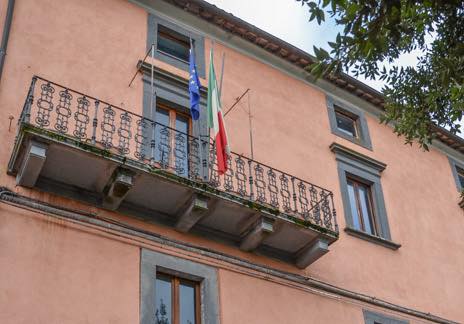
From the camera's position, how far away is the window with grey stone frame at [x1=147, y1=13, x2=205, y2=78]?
45.2 ft

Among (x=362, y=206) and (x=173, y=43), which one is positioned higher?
(x=173, y=43)

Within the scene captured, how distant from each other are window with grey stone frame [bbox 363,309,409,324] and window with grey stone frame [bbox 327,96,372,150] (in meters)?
4.29

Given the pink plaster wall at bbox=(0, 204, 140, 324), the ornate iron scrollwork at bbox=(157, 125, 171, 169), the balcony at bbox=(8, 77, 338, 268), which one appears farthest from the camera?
the ornate iron scrollwork at bbox=(157, 125, 171, 169)

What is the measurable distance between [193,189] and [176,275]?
53.0 inches

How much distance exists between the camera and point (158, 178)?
10.8 m

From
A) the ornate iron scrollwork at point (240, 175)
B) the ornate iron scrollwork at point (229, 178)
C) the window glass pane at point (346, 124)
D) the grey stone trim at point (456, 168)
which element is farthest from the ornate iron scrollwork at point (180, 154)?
the grey stone trim at point (456, 168)

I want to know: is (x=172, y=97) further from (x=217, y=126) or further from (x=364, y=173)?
(x=364, y=173)

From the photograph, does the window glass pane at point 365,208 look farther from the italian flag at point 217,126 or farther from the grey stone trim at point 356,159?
the italian flag at point 217,126

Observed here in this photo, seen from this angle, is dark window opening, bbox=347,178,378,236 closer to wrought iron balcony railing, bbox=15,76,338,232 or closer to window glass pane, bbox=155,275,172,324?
wrought iron balcony railing, bbox=15,76,338,232

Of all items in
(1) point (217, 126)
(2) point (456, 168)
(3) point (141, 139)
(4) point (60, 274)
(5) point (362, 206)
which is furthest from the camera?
(2) point (456, 168)

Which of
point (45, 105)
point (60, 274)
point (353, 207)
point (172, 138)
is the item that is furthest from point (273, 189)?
point (60, 274)

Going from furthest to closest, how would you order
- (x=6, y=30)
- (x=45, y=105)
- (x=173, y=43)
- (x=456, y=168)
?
(x=456, y=168)
(x=173, y=43)
(x=6, y=30)
(x=45, y=105)

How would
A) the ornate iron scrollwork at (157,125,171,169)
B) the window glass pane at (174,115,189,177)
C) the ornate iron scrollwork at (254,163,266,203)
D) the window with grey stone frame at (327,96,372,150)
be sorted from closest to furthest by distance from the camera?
1. the ornate iron scrollwork at (157,125,171,169)
2. the window glass pane at (174,115,189,177)
3. the ornate iron scrollwork at (254,163,266,203)
4. the window with grey stone frame at (327,96,372,150)

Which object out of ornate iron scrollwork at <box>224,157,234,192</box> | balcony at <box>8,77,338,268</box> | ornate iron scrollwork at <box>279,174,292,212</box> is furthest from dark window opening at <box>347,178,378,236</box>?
ornate iron scrollwork at <box>224,157,234,192</box>
